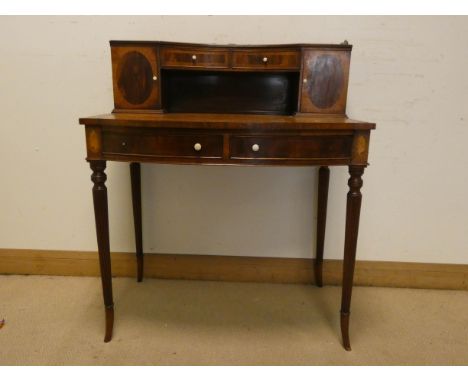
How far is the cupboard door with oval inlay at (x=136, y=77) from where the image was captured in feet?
4.93

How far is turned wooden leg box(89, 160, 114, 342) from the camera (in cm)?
132

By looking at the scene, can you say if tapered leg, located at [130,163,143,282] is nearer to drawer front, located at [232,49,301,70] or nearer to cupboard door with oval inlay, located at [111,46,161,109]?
cupboard door with oval inlay, located at [111,46,161,109]

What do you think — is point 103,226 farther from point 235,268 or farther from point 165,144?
point 235,268

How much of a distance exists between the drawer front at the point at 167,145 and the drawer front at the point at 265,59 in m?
0.48

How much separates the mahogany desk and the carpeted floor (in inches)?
4.7

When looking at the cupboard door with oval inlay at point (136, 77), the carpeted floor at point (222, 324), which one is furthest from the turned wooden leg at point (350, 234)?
the cupboard door with oval inlay at point (136, 77)

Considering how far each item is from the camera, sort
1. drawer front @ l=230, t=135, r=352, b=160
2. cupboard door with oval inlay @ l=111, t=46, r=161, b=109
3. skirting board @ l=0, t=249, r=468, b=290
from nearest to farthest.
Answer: drawer front @ l=230, t=135, r=352, b=160
cupboard door with oval inlay @ l=111, t=46, r=161, b=109
skirting board @ l=0, t=249, r=468, b=290

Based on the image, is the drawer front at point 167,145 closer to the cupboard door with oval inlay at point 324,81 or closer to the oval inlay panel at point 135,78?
the oval inlay panel at point 135,78

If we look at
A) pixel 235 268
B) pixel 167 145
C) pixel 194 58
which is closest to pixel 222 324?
pixel 235 268

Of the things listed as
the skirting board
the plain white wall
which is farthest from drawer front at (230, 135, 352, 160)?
the skirting board

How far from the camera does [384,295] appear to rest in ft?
6.10

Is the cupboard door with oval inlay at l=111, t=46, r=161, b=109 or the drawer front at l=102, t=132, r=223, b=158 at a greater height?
the cupboard door with oval inlay at l=111, t=46, r=161, b=109

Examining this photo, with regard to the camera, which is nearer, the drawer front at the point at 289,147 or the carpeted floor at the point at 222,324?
the drawer front at the point at 289,147

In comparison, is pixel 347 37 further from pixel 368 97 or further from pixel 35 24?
pixel 35 24
